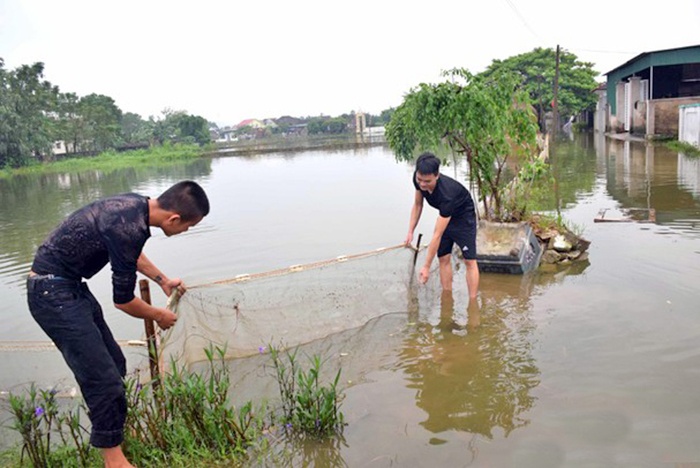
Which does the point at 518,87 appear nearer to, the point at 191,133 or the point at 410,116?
the point at 410,116

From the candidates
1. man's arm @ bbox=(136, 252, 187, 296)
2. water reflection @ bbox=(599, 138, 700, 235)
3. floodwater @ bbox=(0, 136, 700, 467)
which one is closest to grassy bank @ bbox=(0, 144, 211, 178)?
water reflection @ bbox=(599, 138, 700, 235)

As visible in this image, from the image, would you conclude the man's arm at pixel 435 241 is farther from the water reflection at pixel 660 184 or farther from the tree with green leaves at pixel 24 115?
the tree with green leaves at pixel 24 115

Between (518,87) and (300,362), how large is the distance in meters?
5.33

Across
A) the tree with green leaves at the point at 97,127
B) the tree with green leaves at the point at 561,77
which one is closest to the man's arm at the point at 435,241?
the tree with green leaves at the point at 561,77

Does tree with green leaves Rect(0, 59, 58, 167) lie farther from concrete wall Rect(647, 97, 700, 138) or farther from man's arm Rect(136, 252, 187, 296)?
man's arm Rect(136, 252, 187, 296)

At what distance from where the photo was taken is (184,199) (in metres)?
2.67

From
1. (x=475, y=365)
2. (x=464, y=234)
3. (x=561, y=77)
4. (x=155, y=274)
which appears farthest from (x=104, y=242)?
(x=561, y=77)

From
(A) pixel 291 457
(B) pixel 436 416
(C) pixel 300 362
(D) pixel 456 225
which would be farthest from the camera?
(D) pixel 456 225

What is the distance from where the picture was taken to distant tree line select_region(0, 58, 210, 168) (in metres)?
39.1

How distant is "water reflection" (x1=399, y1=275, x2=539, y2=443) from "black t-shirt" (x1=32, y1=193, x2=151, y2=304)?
1923 mm

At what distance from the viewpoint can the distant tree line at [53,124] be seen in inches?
1540

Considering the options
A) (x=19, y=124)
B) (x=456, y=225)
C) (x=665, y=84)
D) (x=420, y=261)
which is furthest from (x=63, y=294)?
(x=19, y=124)

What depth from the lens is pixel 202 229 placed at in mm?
11734

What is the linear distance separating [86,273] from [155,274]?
55cm
